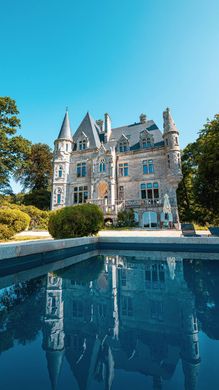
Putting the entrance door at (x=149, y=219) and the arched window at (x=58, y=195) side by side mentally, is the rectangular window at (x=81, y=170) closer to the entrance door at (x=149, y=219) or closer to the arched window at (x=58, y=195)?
the arched window at (x=58, y=195)

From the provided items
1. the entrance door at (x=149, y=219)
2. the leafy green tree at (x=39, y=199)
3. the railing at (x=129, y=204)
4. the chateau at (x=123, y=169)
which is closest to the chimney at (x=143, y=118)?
the chateau at (x=123, y=169)

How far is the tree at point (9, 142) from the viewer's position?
22.5m

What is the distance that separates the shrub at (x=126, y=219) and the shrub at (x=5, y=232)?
43.7 feet

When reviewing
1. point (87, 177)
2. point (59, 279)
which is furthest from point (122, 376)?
point (87, 177)

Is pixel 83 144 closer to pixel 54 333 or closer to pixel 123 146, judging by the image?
pixel 123 146

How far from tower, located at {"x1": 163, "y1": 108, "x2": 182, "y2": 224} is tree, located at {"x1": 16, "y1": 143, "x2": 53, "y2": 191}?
76.3 ft

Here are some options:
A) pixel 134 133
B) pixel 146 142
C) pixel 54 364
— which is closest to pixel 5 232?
pixel 54 364

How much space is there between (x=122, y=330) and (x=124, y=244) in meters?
6.85

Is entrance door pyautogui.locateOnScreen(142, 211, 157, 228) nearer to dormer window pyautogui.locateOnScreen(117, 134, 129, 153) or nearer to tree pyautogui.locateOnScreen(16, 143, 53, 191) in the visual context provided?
dormer window pyautogui.locateOnScreen(117, 134, 129, 153)

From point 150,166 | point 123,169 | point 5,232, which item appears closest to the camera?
point 5,232

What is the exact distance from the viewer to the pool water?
5.32ft

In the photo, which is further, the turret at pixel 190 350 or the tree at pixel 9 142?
the tree at pixel 9 142

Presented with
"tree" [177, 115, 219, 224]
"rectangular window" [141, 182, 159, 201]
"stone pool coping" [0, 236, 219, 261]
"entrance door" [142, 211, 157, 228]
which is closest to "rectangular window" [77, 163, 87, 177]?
"rectangular window" [141, 182, 159, 201]

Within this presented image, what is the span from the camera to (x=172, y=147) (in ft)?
74.4
